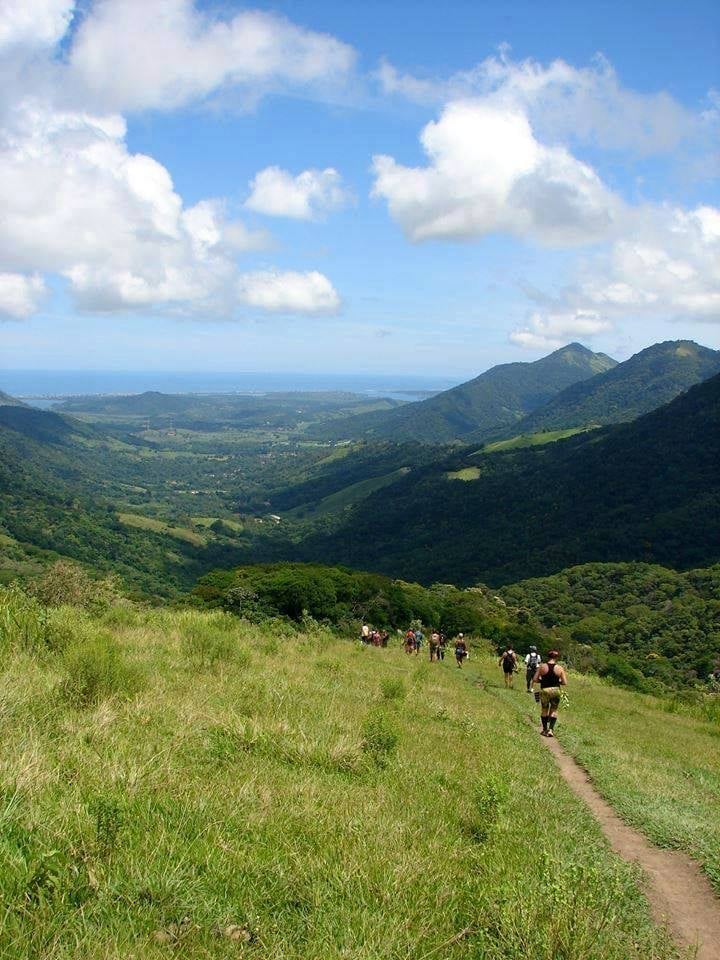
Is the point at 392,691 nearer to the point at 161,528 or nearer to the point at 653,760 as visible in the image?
the point at 653,760

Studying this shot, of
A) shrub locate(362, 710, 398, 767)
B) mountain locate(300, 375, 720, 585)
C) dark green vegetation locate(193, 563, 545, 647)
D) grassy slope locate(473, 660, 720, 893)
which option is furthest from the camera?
mountain locate(300, 375, 720, 585)

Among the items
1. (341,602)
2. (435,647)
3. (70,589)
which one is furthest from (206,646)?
(341,602)

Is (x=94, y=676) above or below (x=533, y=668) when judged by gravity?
above

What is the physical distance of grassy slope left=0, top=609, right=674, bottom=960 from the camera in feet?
10.7

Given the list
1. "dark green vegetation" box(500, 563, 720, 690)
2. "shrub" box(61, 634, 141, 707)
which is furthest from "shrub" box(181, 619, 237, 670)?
"dark green vegetation" box(500, 563, 720, 690)

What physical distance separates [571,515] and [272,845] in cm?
15823

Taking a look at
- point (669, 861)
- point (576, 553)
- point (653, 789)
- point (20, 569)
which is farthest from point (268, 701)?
point (576, 553)

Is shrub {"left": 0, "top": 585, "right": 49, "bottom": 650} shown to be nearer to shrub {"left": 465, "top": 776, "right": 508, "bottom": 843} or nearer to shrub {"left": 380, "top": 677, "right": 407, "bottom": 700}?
shrub {"left": 380, "top": 677, "right": 407, "bottom": 700}

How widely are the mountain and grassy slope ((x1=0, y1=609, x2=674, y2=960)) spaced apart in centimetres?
11881

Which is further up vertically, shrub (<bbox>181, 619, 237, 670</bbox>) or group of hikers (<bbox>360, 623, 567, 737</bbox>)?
shrub (<bbox>181, 619, 237, 670</bbox>)

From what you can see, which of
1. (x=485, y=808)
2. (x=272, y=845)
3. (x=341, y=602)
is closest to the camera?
(x=272, y=845)

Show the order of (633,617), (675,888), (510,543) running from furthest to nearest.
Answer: (510,543) < (633,617) < (675,888)

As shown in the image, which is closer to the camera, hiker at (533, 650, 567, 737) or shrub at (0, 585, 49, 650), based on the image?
shrub at (0, 585, 49, 650)

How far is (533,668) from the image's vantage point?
20.8m
